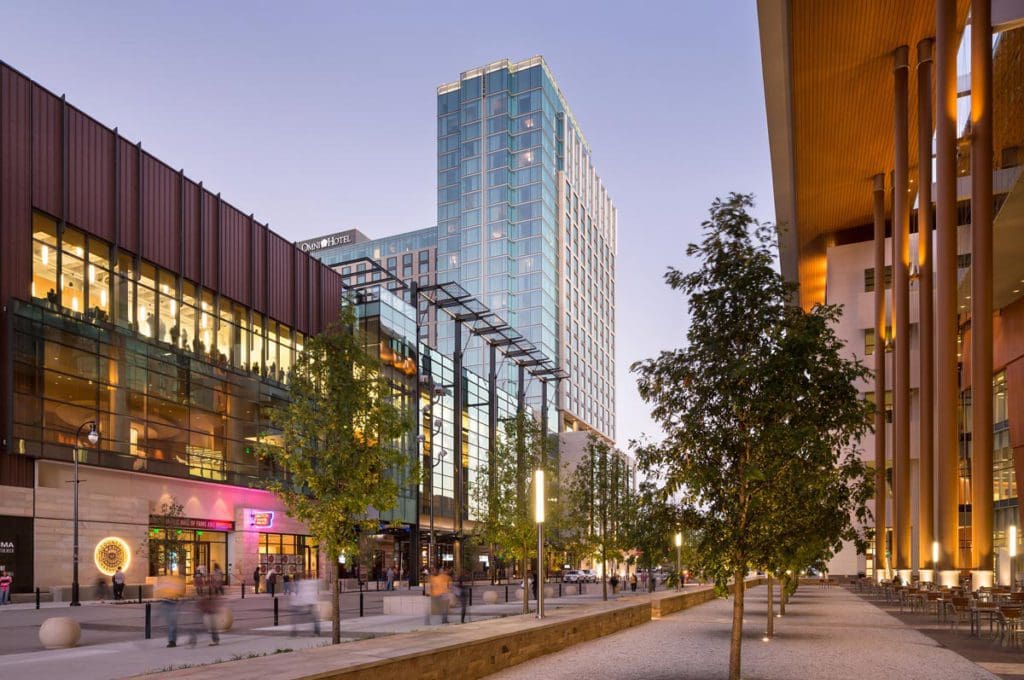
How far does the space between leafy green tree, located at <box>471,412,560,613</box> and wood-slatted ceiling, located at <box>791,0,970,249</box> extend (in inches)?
902

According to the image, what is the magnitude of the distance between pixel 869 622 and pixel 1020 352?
1977cm

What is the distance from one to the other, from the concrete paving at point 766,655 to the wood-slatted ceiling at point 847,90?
27874 millimetres

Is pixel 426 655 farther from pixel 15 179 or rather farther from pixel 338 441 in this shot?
pixel 15 179

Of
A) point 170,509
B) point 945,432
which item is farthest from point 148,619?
point 945,432

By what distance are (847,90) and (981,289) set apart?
74.1ft

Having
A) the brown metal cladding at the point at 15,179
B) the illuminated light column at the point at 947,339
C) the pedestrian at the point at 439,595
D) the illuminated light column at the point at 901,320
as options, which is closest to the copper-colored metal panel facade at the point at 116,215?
the brown metal cladding at the point at 15,179

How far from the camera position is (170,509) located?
143 feet

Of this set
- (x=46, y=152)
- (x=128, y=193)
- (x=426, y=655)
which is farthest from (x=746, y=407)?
(x=128, y=193)

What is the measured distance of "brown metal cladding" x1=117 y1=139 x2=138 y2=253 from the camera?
43750 mm

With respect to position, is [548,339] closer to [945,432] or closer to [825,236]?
[825,236]

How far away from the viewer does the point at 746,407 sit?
1209 centimetres

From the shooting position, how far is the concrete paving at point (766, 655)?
49.3ft

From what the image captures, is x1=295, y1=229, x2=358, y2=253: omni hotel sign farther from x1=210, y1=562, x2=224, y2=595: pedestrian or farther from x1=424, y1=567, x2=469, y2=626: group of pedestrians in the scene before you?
x1=210, y1=562, x2=224, y2=595: pedestrian

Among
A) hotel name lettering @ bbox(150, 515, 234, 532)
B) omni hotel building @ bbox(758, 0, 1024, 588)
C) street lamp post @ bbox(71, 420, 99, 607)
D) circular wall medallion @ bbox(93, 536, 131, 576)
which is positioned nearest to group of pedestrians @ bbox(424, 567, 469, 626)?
omni hotel building @ bbox(758, 0, 1024, 588)
